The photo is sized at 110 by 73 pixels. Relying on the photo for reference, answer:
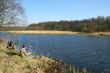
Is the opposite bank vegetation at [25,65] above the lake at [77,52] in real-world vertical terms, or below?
above

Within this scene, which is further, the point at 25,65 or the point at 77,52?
the point at 77,52

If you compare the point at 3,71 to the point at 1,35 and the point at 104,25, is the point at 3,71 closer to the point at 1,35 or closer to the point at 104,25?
the point at 1,35

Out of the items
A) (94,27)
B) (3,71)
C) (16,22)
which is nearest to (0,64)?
(3,71)

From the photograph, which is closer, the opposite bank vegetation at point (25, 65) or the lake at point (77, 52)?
the opposite bank vegetation at point (25, 65)

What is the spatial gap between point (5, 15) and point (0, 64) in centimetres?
1012

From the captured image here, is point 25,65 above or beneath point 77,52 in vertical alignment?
above

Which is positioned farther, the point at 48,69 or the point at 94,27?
the point at 94,27

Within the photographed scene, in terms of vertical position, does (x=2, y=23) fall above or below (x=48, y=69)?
above

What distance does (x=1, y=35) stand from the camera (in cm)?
2725

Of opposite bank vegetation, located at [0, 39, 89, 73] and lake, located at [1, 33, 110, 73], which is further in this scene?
lake, located at [1, 33, 110, 73]

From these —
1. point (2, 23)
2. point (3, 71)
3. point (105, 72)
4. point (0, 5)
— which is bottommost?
point (105, 72)

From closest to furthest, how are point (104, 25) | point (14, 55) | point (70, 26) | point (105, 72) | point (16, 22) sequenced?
point (14, 55)
point (105, 72)
point (16, 22)
point (104, 25)
point (70, 26)

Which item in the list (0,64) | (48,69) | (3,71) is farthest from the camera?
(48,69)

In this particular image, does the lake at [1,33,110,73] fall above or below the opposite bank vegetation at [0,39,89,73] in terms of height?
below
